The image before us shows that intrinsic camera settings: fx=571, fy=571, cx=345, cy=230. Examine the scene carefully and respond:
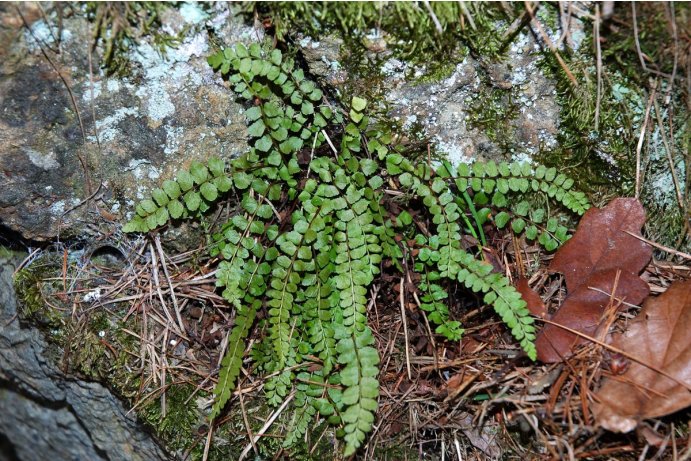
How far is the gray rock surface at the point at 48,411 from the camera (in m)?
2.49

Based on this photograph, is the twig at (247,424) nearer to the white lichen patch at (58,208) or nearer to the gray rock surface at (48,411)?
the gray rock surface at (48,411)

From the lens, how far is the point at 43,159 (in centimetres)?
294

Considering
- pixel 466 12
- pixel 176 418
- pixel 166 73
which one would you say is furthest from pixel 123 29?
pixel 176 418

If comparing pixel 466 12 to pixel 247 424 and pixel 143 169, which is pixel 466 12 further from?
pixel 247 424

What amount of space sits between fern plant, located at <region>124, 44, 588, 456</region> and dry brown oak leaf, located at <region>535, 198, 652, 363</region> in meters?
0.12

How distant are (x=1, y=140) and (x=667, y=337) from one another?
11.3 feet

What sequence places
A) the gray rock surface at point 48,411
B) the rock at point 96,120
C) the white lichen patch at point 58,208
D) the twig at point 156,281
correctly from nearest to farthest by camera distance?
1. the gray rock surface at point 48,411
2. the rock at point 96,120
3. the white lichen patch at point 58,208
4. the twig at point 156,281

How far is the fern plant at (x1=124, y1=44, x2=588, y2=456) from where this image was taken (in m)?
2.87

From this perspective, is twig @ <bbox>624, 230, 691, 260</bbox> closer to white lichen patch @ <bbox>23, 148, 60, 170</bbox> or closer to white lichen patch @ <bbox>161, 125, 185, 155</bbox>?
white lichen patch @ <bbox>161, 125, 185, 155</bbox>

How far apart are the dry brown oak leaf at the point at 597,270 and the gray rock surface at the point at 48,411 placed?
7.30ft

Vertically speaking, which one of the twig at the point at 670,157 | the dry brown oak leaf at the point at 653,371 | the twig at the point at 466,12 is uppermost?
the twig at the point at 466,12

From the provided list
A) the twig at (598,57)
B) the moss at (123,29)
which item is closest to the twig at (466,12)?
the twig at (598,57)

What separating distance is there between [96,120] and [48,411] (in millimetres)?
1445

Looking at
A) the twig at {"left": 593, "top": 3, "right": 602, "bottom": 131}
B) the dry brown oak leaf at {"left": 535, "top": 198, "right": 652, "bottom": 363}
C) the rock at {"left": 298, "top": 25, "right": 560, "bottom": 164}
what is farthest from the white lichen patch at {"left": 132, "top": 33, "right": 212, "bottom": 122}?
the dry brown oak leaf at {"left": 535, "top": 198, "right": 652, "bottom": 363}
